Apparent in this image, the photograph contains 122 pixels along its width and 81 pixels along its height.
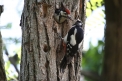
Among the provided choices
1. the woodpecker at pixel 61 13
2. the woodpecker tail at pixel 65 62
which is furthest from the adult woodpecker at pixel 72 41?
the woodpecker at pixel 61 13

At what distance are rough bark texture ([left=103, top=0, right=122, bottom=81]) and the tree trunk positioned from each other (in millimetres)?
2269

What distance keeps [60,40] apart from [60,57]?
0.22 meters

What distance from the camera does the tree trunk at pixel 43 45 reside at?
3.00m

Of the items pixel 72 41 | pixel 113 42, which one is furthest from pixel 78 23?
pixel 113 42

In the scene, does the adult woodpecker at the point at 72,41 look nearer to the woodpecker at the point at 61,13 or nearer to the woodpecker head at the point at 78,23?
the woodpecker head at the point at 78,23

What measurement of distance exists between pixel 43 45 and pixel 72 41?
63 cm

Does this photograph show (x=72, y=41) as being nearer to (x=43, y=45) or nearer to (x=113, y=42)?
(x=43, y=45)

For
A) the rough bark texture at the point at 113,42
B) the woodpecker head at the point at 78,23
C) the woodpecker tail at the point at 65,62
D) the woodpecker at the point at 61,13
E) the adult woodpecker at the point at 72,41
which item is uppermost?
the rough bark texture at the point at 113,42

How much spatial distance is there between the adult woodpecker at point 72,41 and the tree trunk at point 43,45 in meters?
0.07

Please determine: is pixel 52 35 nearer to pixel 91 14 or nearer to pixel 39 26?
pixel 39 26

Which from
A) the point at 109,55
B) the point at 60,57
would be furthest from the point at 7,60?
the point at 109,55

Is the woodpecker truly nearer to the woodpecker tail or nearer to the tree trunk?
the tree trunk

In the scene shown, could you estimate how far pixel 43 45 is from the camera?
304 centimetres

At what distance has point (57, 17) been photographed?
3207 mm
